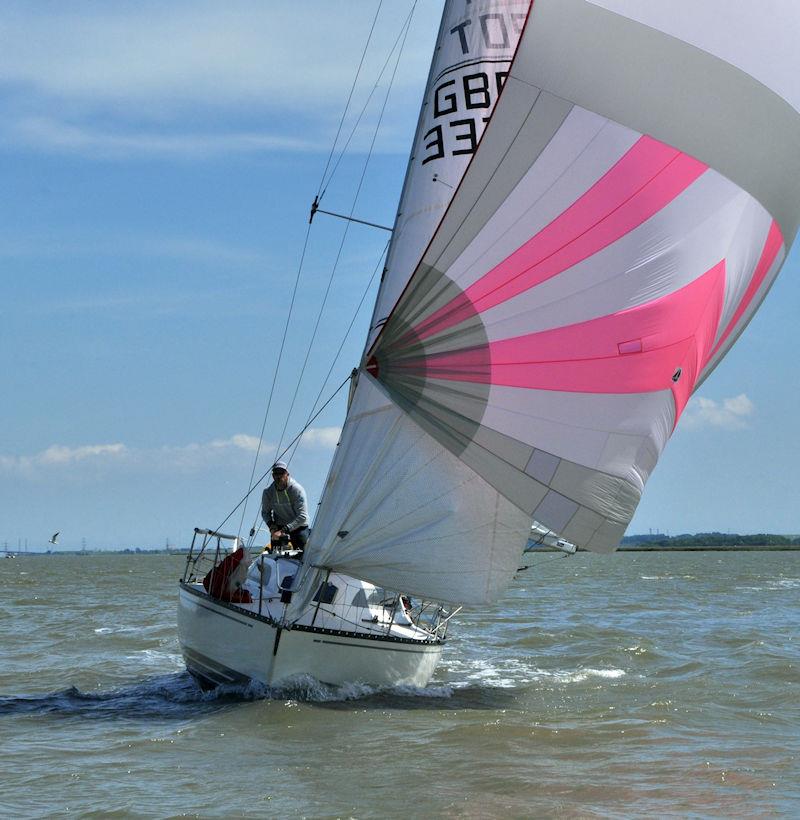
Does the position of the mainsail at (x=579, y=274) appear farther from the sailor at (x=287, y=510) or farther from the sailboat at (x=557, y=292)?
the sailor at (x=287, y=510)

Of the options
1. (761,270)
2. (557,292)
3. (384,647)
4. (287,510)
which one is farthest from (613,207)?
(287,510)

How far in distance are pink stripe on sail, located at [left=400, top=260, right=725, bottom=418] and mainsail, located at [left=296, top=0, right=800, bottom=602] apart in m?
0.02

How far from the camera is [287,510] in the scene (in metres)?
13.7

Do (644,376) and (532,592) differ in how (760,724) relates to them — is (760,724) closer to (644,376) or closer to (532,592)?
(644,376)

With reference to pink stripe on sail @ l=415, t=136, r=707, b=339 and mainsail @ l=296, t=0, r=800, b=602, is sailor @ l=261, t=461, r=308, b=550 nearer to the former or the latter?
mainsail @ l=296, t=0, r=800, b=602

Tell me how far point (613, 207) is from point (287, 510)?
5819 mm

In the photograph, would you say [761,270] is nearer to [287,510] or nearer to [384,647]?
[384,647]

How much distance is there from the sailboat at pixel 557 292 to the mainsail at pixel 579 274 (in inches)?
0.7

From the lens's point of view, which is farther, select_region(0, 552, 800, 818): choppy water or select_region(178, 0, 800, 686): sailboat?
select_region(178, 0, 800, 686): sailboat

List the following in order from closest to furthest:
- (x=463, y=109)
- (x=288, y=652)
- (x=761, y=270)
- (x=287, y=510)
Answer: (x=288, y=652)
(x=761, y=270)
(x=463, y=109)
(x=287, y=510)

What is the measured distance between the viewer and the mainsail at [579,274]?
965 centimetres

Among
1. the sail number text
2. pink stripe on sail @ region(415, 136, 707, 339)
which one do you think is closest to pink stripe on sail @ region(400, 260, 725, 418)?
pink stripe on sail @ region(415, 136, 707, 339)

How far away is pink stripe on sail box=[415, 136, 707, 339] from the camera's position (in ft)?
31.8

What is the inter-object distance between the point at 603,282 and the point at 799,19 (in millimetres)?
2785
